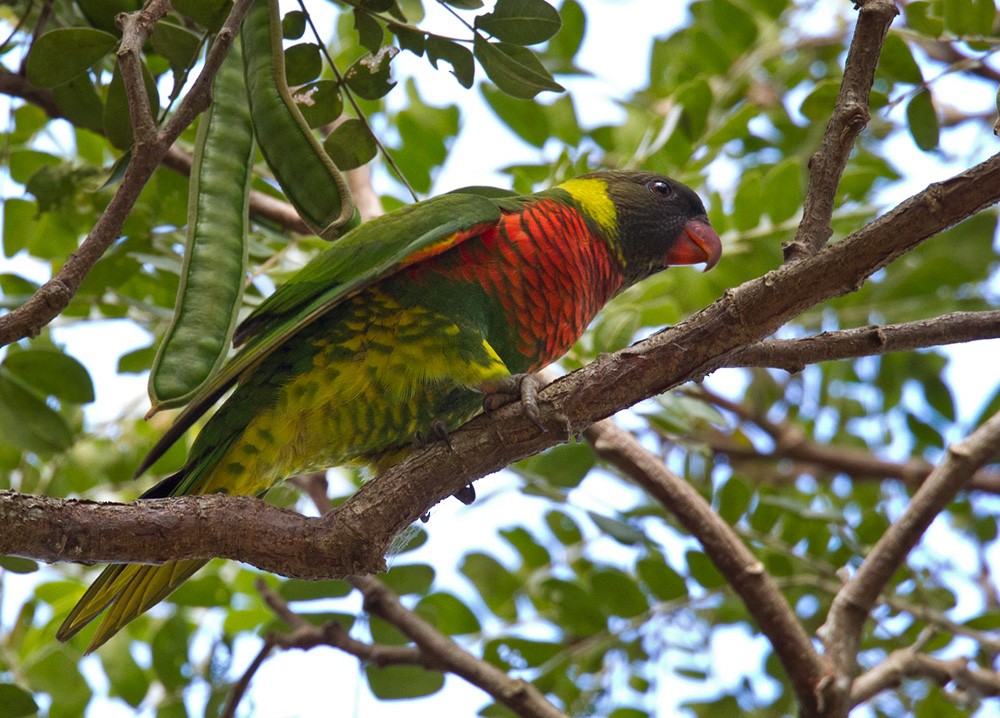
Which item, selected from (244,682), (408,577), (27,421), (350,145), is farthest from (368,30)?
(244,682)

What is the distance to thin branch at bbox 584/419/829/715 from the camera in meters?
2.24

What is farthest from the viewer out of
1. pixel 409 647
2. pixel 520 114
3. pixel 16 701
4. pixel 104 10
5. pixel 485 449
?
pixel 520 114

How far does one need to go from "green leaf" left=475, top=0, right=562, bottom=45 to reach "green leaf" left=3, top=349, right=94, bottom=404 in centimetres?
A: 121

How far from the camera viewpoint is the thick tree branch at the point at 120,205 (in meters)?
1.52

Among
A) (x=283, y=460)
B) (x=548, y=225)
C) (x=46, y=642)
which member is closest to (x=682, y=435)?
(x=548, y=225)

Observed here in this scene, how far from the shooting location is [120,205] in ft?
5.19

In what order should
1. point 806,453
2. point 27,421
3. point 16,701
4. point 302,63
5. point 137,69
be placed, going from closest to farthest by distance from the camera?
point 137,69 → point 16,701 → point 302,63 → point 27,421 → point 806,453

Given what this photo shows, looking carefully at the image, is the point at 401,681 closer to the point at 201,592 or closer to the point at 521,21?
the point at 201,592

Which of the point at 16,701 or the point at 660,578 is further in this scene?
the point at 660,578

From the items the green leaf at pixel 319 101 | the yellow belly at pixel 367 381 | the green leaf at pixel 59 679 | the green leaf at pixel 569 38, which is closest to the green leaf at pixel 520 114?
the green leaf at pixel 569 38

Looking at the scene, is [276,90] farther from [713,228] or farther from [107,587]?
[713,228]

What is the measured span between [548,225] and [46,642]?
174 cm

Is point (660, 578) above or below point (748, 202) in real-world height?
below

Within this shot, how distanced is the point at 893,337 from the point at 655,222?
1.06 metres
